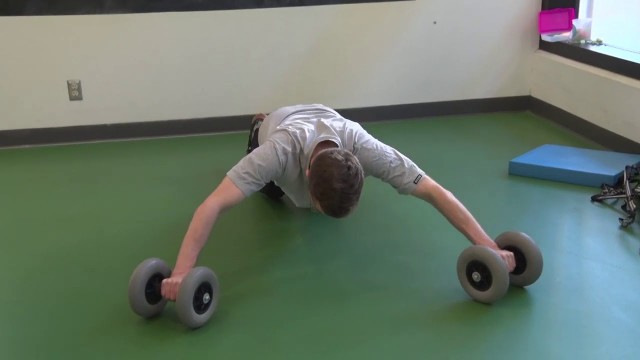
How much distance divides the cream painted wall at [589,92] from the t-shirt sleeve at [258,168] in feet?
7.41

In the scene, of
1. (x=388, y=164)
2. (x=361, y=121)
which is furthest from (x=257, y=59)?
(x=388, y=164)

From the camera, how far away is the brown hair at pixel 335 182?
194cm

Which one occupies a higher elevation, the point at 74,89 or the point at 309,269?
the point at 74,89

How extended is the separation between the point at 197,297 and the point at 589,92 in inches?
113

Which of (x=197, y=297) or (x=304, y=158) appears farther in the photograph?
(x=304, y=158)

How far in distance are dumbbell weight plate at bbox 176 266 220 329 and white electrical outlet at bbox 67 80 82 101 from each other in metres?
2.43

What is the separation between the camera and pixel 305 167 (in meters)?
2.26

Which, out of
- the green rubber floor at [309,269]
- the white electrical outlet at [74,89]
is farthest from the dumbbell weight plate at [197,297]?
the white electrical outlet at [74,89]

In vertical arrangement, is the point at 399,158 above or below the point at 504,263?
above

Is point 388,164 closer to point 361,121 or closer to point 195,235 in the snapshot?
point 195,235

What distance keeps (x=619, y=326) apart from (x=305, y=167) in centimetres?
115

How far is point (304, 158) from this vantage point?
7.34ft

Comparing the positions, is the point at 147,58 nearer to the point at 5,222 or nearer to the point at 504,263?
the point at 5,222

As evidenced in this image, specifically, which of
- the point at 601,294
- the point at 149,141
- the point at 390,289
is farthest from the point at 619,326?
the point at 149,141
